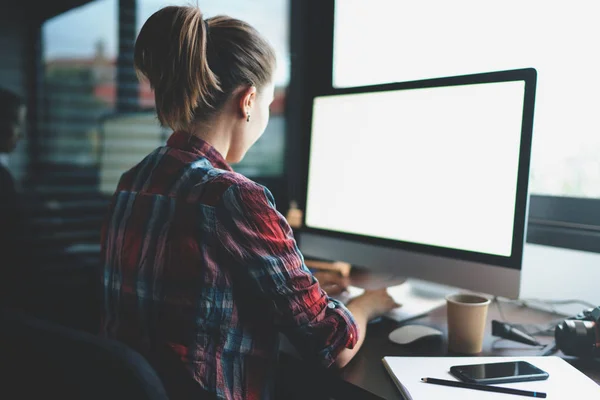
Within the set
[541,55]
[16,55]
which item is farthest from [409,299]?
[16,55]

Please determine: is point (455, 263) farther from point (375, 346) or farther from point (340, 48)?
point (340, 48)

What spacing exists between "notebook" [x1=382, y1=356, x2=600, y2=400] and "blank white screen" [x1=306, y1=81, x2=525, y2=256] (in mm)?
215

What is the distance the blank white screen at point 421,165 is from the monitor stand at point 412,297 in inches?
6.4

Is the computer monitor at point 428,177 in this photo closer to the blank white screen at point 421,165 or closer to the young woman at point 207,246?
the blank white screen at point 421,165

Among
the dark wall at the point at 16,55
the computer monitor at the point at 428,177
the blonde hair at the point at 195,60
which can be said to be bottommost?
the computer monitor at the point at 428,177

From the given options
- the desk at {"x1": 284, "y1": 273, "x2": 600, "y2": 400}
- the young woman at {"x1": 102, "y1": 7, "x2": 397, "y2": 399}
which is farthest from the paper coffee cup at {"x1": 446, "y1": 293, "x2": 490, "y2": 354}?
the young woman at {"x1": 102, "y1": 7, "x2": 397, "y2": 399}

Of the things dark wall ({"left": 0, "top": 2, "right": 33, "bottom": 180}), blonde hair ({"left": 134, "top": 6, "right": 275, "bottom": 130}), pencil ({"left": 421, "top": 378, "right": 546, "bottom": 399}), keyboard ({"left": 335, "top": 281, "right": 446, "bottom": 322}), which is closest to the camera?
pencil ({"left": 421, "top": 378, "right": 546, "bottom": 399})

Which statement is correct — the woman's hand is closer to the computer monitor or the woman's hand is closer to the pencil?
the computer monitor

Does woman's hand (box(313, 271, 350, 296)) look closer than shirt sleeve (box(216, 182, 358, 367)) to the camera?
No

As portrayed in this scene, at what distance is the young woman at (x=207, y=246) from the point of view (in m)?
0.80

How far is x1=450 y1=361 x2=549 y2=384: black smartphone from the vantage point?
0.79m

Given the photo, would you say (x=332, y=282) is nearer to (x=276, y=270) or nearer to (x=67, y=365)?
(x=276, y=270)

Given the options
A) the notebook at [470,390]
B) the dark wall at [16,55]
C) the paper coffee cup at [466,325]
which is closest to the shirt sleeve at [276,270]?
the notebook at [470,390]

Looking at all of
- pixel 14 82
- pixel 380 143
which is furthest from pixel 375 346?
pixel 14 82
